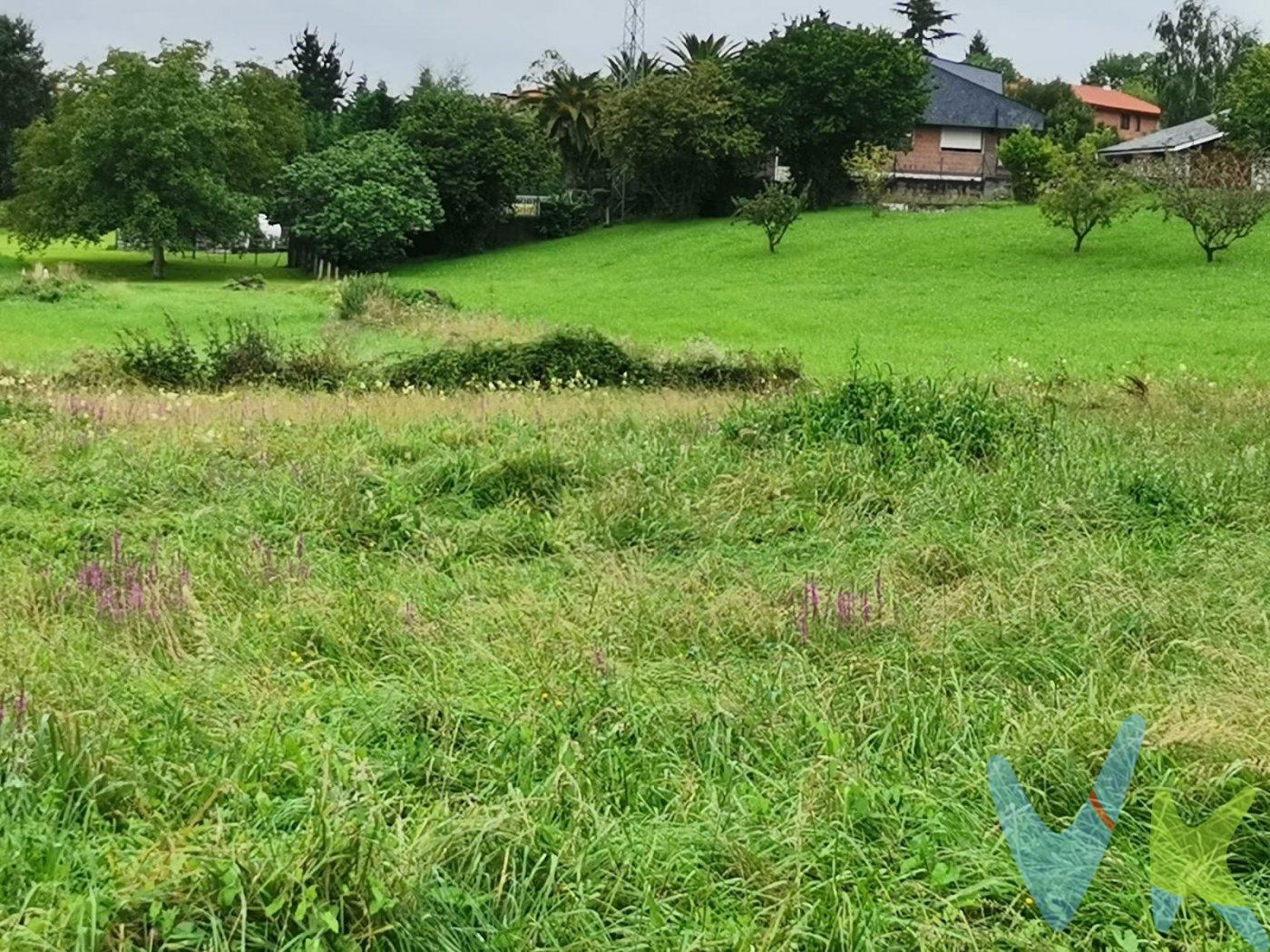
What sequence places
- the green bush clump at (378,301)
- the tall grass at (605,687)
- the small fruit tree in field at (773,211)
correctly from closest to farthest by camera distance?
Result: the tall grass at (605,687)
the green bush clump at (378,301)
the small fruit tree in field at (773,211)

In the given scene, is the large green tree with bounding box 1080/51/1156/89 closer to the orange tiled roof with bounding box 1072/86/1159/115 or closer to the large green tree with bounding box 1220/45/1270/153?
the orange tiled roof with bounding box 1072/86/1159/115

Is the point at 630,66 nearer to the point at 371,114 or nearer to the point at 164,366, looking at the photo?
the point at 371,114

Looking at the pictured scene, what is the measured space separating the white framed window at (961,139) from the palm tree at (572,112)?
16561 mm

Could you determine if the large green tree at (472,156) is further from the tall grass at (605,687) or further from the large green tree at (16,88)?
the tall grass at (605,687)

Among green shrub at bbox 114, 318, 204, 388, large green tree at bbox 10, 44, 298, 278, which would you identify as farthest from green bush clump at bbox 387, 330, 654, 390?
large green tree at bbox 10, 44, 298, 278

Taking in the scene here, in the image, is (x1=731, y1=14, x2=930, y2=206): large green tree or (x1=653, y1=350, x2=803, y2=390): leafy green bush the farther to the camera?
(x1=731, y1=14, x2=930, y2=206): large green tree

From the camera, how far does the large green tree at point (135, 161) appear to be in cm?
3753

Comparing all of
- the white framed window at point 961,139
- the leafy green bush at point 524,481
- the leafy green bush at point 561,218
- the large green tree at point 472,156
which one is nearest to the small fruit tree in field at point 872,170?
the white framed window at point 961,139

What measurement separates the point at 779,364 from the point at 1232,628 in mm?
10195

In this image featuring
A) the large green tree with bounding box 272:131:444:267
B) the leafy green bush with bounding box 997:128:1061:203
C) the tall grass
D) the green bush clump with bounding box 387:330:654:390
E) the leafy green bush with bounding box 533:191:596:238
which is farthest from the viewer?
the leafy green bush with bounding box 533:191:596:238

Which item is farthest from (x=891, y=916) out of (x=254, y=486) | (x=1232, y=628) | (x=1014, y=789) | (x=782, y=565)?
(x=254, y=486)

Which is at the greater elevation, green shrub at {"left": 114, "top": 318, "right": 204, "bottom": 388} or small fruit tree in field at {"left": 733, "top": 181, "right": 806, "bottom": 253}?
small fruit tree in field at {"left": 733, "top": 181, "right": 806, "bottom": 253}

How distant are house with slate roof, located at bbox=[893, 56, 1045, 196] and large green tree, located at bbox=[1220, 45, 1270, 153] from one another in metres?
12.4

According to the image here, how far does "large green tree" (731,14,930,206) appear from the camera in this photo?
151 feet
